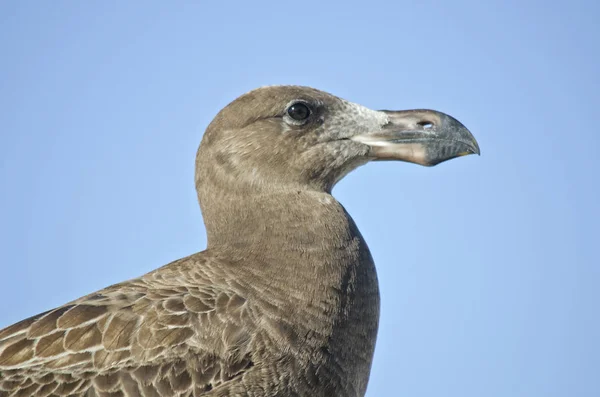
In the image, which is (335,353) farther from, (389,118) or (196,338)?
(389,118)

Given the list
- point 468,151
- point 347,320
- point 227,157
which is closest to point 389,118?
point 468,151

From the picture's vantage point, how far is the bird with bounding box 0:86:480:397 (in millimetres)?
5832

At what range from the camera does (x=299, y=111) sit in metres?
7.38

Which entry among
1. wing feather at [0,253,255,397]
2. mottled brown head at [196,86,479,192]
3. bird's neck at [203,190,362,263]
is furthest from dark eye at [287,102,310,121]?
wing feather at [0,253,255,397]

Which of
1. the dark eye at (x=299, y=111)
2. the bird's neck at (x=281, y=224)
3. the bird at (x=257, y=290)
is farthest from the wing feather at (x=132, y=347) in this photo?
the dark eye at (x=299, y=111)

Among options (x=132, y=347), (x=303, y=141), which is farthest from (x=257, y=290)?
(x=303, y=141)

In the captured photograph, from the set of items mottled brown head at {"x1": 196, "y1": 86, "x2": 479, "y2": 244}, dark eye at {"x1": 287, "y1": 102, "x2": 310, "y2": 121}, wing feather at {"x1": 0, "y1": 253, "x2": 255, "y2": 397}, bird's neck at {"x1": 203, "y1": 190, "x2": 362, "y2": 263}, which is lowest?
wing feather at {"x1": 0, "y1": 253, "x2": 255, "y2": 397}

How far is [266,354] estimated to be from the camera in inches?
235

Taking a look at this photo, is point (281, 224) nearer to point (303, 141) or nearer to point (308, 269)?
point (308, 269)

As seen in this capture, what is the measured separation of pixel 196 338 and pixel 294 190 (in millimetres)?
1638

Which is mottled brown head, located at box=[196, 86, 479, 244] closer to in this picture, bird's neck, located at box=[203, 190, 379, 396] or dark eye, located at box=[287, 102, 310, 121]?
dark eye, located at box=[287, 102, 310, 121]

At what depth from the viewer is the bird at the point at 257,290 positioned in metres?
5.83

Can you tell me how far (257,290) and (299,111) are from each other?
5.47 ft

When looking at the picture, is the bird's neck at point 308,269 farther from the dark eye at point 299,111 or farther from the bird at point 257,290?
the dark eye at point 299,111
